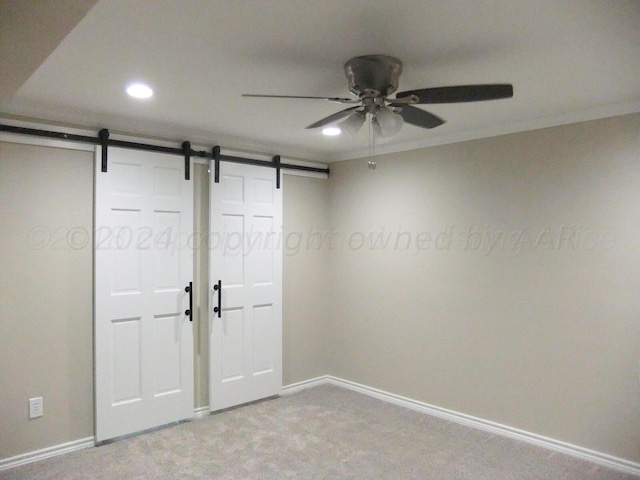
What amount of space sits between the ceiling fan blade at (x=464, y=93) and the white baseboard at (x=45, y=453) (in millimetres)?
3227

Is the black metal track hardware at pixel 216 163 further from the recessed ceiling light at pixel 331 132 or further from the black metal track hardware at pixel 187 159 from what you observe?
the recessed ceiling light at pixel 331 132

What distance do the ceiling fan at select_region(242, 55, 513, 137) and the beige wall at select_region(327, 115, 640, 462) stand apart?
141 centimetres

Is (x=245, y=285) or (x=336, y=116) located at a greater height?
(x=336, y=116)

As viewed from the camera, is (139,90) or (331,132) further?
(331,132)

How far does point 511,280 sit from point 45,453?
360 cm

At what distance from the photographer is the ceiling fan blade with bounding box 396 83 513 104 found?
2.01m

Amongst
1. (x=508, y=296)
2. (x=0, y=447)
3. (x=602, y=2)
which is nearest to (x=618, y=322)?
(x=508, y=296)

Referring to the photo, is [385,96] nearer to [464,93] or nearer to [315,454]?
[464,93]

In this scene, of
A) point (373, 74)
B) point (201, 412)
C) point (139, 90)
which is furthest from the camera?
point (201, 412)

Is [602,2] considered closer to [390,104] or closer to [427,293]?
[390,104]

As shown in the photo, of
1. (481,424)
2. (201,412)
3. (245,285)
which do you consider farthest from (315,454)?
(245,285)

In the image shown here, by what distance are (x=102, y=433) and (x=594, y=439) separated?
3.49 meters

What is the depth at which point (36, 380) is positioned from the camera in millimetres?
3184

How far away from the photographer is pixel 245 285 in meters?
4.28
